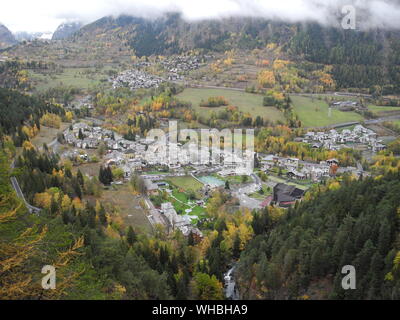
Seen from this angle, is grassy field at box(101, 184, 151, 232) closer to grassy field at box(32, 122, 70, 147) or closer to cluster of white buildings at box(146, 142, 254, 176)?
cluster of white buildings at box(146, 142, 254, 176)

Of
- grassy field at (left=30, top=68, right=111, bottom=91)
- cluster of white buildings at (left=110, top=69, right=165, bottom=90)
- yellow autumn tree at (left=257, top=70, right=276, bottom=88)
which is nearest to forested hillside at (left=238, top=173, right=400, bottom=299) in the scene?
yellow autumn tree at (left=257, top=70, right=276, bottom=88)

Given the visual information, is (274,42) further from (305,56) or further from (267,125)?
(267,125)

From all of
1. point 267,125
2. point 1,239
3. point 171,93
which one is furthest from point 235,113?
point 1,239

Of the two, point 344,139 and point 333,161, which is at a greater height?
point 344,139

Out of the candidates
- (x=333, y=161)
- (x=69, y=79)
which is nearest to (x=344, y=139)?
(x=333, y=161)

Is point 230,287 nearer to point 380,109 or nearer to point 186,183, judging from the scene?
point 186,183

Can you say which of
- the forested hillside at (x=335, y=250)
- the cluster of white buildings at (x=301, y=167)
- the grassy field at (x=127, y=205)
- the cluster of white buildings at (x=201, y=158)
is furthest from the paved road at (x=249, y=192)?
the grassy field at (x=127, y=205)
